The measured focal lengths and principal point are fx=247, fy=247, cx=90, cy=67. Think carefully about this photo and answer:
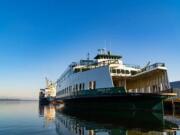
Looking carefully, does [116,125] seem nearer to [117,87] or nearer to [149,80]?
[117,87]

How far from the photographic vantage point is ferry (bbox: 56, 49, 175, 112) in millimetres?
25719

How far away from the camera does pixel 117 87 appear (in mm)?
26188

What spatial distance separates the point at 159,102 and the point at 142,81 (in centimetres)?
835

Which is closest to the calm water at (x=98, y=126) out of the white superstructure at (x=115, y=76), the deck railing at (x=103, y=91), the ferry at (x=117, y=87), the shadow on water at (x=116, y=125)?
the shadow on water at (x=116, y=125)

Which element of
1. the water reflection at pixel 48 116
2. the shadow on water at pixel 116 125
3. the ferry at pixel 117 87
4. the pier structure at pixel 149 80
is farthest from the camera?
the pier structure at pixel 149 80

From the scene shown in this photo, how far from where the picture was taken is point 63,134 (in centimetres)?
1466

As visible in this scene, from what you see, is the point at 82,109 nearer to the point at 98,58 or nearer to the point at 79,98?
the point at 79,98

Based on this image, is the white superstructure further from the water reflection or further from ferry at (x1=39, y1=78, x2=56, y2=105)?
ferry at (x1=39, y1=78, x2=56, y2=105)

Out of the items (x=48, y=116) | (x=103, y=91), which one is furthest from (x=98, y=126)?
(x=48, y=116)

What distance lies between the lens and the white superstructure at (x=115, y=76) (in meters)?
27.9

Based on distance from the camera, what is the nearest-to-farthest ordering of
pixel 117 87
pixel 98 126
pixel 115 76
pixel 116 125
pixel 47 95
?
1. pixel 98 126
2. pixel 116 125
3. pixel 117 87
4. pixel 115 76
5. pixel 47 95

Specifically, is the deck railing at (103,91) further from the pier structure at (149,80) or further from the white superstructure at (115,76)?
Answer: the pier structure at (149,80)

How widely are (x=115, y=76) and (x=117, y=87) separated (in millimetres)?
4738

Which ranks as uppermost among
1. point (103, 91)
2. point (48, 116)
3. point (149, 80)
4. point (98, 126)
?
point (149, 80)
